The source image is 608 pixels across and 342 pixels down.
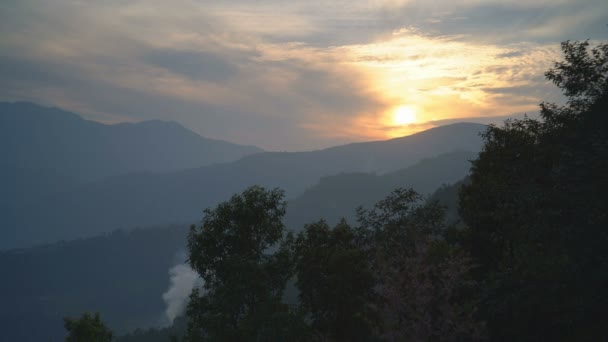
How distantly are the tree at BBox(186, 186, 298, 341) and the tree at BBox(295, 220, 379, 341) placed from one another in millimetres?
1660

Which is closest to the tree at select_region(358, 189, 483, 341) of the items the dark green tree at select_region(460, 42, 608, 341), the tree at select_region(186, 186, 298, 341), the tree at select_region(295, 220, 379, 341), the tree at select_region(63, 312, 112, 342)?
the dark green tree at select_region(460, 42, 608, 341)

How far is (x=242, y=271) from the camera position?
20.3m

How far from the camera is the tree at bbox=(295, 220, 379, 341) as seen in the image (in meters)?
23.1

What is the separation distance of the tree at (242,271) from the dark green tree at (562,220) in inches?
399

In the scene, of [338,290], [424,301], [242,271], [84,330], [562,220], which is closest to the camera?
[424,301]

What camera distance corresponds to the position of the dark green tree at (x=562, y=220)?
1572cm

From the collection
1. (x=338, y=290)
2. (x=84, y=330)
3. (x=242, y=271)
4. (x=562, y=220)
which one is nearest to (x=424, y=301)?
(x=562, y=220)

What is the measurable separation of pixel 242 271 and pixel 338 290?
5.83 metres

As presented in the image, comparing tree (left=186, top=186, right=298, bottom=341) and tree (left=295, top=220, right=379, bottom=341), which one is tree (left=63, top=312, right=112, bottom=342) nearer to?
tree (left=186, top=186, right=298, bottom=341)

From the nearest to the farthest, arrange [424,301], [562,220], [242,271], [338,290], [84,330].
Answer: [424,301], [562,220], [242,271], [338,290], [84,330]

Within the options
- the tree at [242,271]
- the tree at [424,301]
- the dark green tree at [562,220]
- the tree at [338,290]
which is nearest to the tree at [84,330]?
the tree at [242,271]

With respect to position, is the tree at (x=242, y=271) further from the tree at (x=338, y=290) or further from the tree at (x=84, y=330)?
the tree at (x=84, y=330)

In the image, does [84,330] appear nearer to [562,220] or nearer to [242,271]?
[242,271]

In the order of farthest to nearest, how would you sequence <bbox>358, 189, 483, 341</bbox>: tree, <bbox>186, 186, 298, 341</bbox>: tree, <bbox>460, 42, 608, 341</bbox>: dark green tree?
<bbox>186, 186, 298, 341</bbox>: tree → <bbox>460, 42, 608, 341</bbox>: dark green tree → <bbox>358, 189, 483, 341</bbox>: tree
